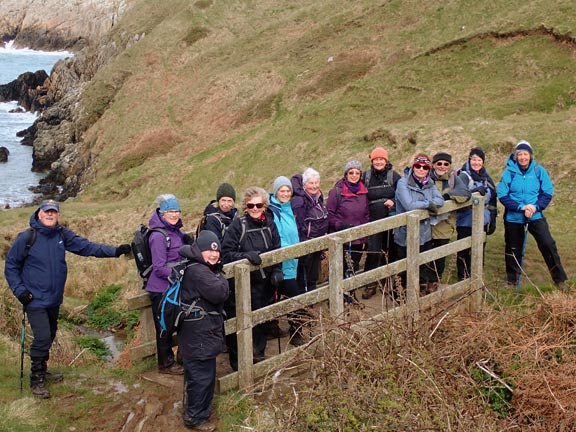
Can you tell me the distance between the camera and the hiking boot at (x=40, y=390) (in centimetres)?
768

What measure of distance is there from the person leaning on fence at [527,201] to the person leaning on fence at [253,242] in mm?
4088

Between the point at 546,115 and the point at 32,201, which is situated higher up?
the point at 546,115

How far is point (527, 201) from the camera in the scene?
9.98 meters

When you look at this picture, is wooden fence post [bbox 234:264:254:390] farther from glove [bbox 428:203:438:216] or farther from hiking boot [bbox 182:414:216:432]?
glove [bbox 428:203:438:216]

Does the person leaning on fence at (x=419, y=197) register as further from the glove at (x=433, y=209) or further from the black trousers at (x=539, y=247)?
the black trousers at (x=539, y=247)

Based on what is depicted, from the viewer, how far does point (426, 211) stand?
29.8ft

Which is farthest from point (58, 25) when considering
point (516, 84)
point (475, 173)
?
point (475, 173)

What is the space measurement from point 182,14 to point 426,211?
4361 cm

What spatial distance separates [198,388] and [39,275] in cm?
237

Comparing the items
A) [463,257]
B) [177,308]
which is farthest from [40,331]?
[463,257]

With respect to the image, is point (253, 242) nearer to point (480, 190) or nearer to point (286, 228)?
point (286, 228)

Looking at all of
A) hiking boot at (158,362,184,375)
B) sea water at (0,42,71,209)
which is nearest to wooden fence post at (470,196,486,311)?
hiking boot at (158,362,184,375)

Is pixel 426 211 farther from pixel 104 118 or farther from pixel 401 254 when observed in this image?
pixel 104 118

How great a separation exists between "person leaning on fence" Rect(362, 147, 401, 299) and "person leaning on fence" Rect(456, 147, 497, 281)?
3.58ft
